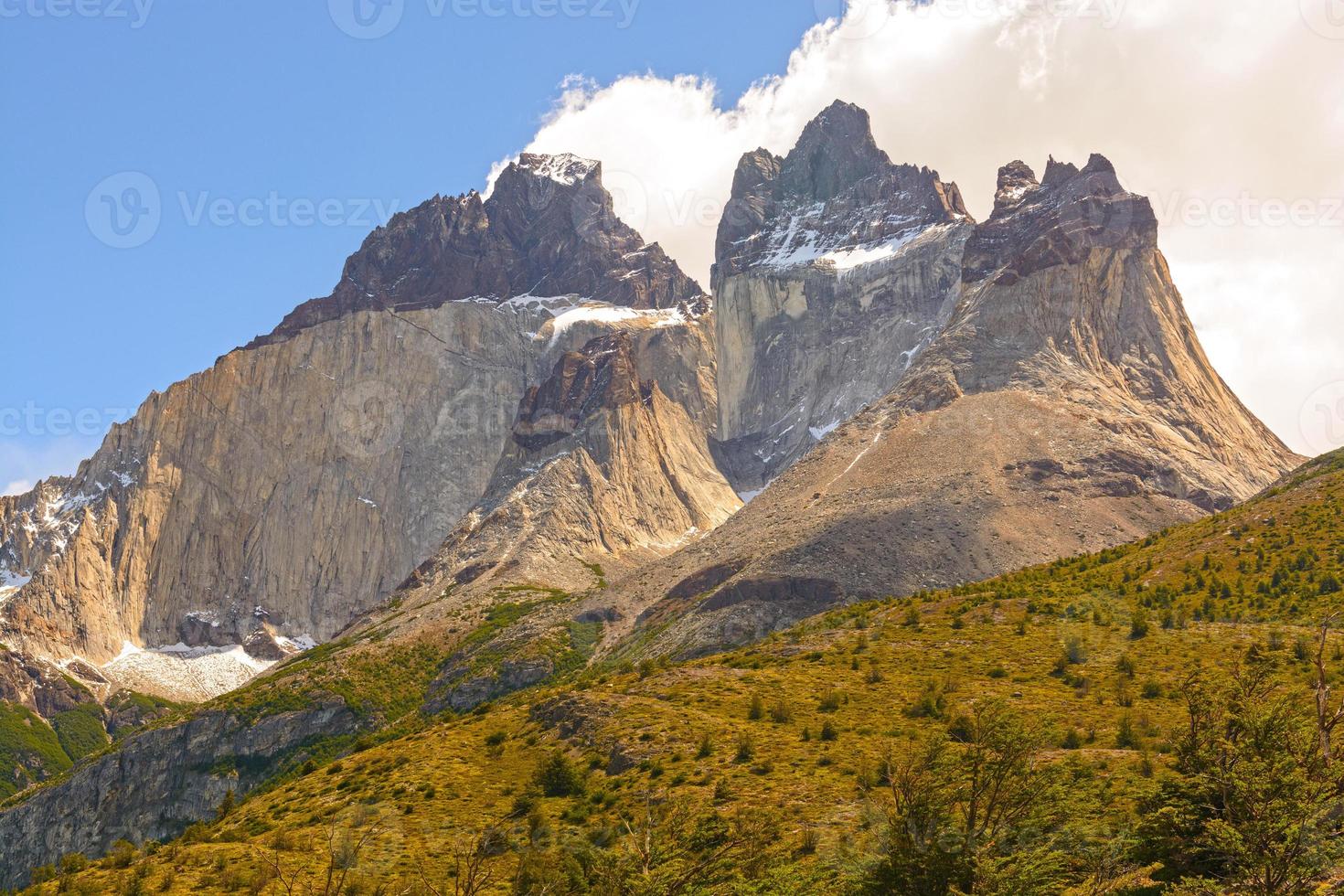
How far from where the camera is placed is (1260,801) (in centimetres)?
3981

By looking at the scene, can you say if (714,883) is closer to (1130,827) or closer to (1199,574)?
(1130,827)

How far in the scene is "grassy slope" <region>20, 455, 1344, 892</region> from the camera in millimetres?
59719

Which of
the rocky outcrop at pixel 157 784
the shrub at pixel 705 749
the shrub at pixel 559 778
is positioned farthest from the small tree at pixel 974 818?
the rocky outcrop at pixel 157 784

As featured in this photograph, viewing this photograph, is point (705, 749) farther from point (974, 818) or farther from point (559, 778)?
point (974, 818)

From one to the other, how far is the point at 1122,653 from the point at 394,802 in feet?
141

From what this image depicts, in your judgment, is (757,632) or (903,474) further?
(903,474)

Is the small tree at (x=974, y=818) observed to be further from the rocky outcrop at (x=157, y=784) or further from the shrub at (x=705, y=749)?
the rocky outcrop at (x=157, y=784)

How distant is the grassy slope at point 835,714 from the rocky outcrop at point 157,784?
9821 centimetres

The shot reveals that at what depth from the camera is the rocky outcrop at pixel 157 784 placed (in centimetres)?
18025

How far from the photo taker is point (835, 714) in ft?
247

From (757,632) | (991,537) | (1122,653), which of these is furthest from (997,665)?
(991,537)

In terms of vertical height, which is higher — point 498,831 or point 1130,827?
point 498,831

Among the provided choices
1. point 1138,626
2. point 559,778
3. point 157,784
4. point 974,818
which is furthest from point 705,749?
point 157,784

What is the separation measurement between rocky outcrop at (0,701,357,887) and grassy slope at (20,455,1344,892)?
98207 mm
